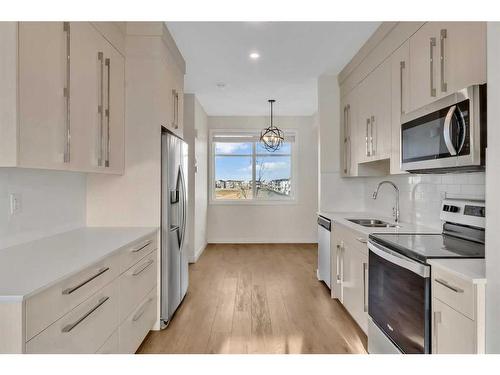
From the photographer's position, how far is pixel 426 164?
1.93 meters

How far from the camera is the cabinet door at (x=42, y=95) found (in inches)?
56.4

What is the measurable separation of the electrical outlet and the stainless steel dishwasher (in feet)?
8.92

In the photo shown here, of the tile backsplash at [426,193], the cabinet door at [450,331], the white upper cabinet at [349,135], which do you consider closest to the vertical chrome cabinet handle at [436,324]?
the cabinet door at [450,331]

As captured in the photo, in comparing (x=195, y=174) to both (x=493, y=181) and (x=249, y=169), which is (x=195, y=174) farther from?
(x=493, y=181)

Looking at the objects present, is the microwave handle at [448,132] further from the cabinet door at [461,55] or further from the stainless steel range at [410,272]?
the stainless steel range at [410,272]

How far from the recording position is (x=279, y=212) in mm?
6660

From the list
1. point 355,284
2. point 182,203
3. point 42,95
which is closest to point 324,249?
point 355,284

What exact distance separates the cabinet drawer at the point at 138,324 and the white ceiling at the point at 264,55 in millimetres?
2265

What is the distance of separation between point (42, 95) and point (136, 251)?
107 centimetres

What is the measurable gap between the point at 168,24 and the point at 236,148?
3980 mm

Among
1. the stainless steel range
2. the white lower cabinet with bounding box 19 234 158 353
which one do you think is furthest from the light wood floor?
the stainless steel range

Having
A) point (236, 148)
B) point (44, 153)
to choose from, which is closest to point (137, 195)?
point (44, 153)

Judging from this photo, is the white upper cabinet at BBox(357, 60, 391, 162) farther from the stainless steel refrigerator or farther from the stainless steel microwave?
the stainless steel refrigerator

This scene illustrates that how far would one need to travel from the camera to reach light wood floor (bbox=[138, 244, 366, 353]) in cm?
245
